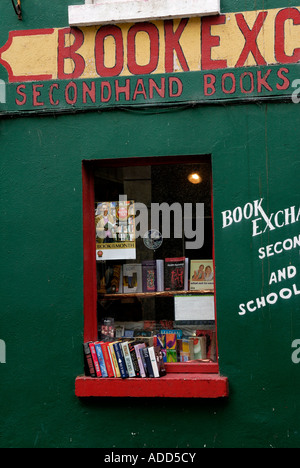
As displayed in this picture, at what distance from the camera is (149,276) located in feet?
18.7

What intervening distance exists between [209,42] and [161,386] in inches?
129

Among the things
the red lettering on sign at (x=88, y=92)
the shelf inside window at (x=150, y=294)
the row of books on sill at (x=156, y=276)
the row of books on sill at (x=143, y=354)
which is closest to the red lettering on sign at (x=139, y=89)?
the red lettering on sign at (x=88, y=92)

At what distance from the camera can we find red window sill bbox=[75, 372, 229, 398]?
512 centimetres

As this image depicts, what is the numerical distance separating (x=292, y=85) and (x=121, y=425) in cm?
357

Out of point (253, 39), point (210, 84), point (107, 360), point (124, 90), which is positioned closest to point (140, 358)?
point (107, 360)

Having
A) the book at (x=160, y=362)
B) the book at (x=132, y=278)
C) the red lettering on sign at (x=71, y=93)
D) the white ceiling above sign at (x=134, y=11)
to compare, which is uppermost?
the white ceiling above sign at (x=134, y=11)

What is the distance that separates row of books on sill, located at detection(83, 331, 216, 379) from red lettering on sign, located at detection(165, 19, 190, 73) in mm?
2605

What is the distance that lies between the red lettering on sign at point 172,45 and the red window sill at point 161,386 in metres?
2.91

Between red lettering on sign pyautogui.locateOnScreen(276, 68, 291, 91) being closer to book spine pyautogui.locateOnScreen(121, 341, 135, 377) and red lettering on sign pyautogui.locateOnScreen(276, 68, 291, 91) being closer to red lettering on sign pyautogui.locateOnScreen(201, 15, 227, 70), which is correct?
red lettering on sign pyautogui.locateOnScreen(201, 15, 227, 70)

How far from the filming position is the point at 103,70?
547 cm

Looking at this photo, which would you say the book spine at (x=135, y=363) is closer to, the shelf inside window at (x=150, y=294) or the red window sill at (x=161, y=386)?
the red window sill at (x=161, y=386)

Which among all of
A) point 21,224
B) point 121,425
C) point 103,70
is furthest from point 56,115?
point 121,425

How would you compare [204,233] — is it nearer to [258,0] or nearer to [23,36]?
[258,0]

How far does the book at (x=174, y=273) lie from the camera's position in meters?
5.63
